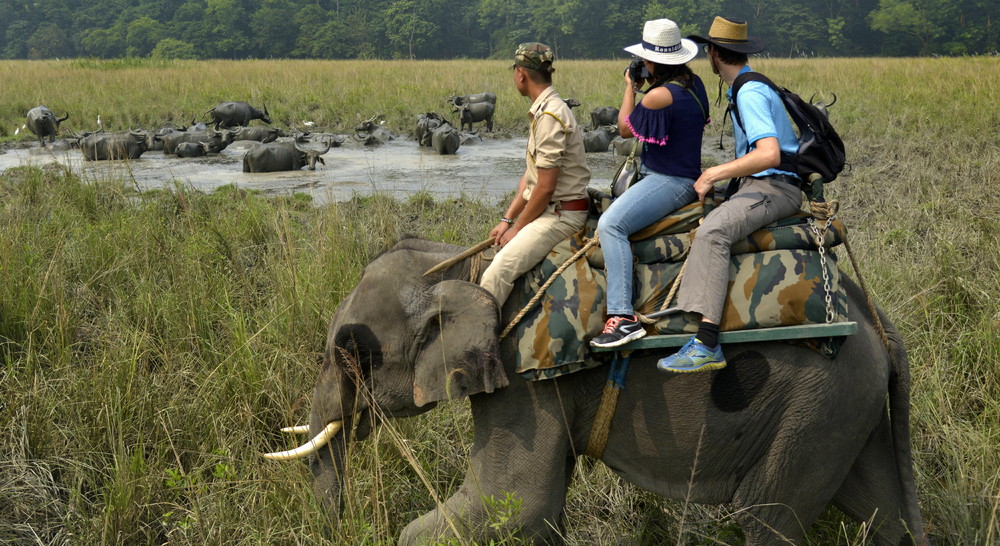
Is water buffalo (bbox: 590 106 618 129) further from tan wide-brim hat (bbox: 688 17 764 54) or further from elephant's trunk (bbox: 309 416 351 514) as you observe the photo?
elephant's trunk (bbox: 309 416 351 514)

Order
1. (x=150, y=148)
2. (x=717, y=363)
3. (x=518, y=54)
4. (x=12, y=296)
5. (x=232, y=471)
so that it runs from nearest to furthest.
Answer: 1. (x=717, y=363)
2. (x=518, y=54)
3. (x=232, y=471)
4. (x=12, y=296)
5. (x=150, y=148)

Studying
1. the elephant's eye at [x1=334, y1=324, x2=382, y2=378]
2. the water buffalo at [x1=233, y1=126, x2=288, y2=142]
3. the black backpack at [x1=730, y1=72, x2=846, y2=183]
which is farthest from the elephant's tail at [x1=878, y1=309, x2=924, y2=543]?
the water buffalo at [x1=233, y1=126, x2=288, y2=142]

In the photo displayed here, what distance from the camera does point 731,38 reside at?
11.5 ft

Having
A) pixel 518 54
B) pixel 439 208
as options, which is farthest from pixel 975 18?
pixel 518 54

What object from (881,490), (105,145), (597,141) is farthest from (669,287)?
(105,145)

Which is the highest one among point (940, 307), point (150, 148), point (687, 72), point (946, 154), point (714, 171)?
point (687, 72)

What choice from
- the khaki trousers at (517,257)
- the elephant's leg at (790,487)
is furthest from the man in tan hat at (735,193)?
the khaki trousers at (517,257)

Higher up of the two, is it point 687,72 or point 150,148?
point 687,72

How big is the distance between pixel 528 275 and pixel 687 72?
1052mm

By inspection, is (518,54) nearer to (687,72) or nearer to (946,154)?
(687,72)

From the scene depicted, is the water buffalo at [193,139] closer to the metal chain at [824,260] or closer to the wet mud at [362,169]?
the wet mud at [362,169]

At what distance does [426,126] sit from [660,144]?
13894 millimetres

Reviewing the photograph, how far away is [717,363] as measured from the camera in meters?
2.97

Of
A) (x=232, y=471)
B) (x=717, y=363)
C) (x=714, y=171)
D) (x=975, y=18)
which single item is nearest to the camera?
(x=717, y=363)
